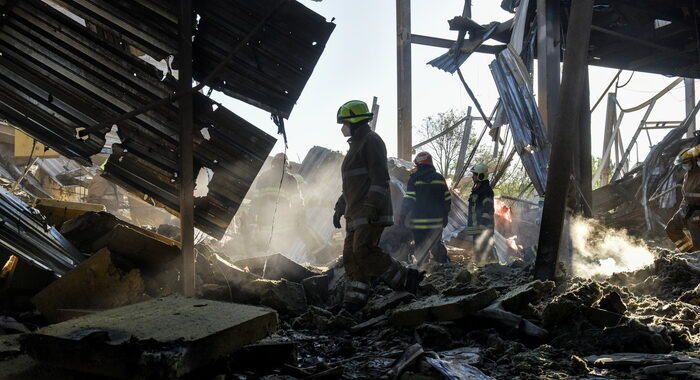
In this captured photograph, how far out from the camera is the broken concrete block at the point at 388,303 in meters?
4.80

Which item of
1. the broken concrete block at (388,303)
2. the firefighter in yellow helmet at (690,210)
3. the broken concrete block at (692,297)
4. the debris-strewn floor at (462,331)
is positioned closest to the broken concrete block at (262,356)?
the debris-strewn floor at (462,331)

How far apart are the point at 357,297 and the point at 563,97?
2.79 m

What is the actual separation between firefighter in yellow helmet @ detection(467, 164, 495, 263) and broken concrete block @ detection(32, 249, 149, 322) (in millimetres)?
6164

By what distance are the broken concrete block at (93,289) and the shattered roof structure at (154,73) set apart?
1.07 metres

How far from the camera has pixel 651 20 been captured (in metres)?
9.13

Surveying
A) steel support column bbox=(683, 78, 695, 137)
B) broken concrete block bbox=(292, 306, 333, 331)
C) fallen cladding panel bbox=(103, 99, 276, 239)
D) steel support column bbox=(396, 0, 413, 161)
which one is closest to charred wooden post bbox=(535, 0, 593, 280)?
broken concrete block bbox=(292, 306, 333, 331)

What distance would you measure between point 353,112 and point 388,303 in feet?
6.70

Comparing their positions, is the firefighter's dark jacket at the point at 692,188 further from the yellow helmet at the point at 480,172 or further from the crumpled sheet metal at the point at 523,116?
the yellow helmet at the point at 480,172

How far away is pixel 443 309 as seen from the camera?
4.05 metres

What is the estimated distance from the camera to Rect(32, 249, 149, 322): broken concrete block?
12.4ft

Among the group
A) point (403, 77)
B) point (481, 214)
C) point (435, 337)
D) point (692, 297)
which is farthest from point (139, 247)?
point (403, 77)

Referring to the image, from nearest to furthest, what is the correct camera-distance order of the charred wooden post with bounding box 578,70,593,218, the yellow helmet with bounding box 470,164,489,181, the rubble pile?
1. the rubble pile
2. the charred wooden post with bounding box 578,70,593,218
3. the yellow helmet with bounding box 470,164,489,181

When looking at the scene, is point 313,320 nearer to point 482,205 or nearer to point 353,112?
point 353,112

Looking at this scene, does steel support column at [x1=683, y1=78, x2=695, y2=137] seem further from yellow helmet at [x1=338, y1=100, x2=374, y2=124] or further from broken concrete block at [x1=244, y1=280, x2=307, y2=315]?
broken concrete block at [x1=244, y1=280, x2=307, y2=315]
